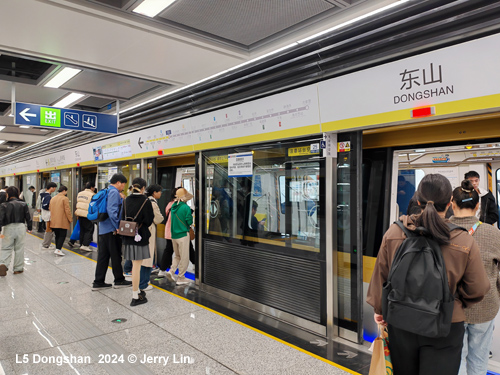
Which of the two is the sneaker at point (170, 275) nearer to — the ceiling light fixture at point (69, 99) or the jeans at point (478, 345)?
the ceiling light fixture at point (69, 99)

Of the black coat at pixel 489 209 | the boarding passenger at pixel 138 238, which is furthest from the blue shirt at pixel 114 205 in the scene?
the black coat at pixel 489 209

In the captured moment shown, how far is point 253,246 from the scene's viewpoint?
440 cm

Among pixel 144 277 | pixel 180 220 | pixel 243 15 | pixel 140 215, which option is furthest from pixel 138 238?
pixel 243 15

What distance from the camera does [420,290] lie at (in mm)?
1632

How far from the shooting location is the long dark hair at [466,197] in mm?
2215

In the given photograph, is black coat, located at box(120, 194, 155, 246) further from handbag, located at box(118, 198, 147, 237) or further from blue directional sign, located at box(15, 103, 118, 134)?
blue directional sign, located at box(15, 103, 118, 134)

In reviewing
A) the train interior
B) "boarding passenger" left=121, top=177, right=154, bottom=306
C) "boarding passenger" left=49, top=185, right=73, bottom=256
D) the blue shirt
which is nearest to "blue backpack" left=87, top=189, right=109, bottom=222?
the blue shirt

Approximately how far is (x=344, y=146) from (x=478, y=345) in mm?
1934

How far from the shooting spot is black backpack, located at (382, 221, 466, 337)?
5.25 ft

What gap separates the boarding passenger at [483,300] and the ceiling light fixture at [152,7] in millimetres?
2550

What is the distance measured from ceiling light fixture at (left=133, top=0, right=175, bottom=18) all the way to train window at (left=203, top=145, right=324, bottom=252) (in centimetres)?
187

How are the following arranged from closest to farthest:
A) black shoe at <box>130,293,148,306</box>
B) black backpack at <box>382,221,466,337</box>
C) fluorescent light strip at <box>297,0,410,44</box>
Result: black backpack at <box>382,221,466,337</box>, fluorescent light strip at <box>297,0,410,44</box>, black shoe at <box>130,293,148,306</box>

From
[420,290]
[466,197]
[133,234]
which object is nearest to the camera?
[420,290]

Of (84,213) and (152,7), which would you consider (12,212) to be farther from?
(152,7)
